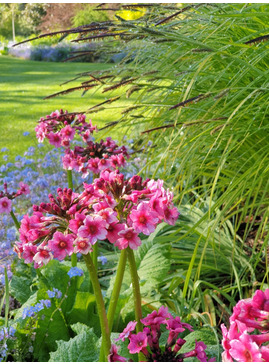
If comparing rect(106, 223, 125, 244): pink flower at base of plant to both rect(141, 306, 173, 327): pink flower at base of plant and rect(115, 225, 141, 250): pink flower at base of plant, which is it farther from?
rect(141, 306, 173, 327): pink flower at base of plant

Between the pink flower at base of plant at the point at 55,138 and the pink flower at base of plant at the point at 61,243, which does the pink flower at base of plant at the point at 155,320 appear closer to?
the pink flower at base of plant at the point at 61,243

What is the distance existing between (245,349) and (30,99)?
647cm

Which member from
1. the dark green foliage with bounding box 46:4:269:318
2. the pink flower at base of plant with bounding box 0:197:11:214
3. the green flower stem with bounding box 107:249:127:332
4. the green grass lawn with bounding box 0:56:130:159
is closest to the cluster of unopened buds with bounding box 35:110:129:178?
the dark green foliage with bounding box 46:4:269:318

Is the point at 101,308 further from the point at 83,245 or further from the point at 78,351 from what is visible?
the point at 78,351

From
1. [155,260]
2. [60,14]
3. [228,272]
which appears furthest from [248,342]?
[60,14]

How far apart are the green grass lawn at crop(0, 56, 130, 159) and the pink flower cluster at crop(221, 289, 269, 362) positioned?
260 centimetres

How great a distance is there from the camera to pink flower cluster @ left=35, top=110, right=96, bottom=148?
1802 mm

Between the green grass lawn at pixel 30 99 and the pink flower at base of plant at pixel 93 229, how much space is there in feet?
7.94

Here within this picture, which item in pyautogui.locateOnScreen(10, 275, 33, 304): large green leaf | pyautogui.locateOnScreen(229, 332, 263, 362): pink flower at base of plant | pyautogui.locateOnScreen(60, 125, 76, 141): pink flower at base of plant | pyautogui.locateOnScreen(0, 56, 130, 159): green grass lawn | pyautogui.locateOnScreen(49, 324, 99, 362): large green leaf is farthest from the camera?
pyautogui.locateOnScreen(0, 56, 130, 159): green grass lawn

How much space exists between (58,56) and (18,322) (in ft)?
35.1

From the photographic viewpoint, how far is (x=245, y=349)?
Answer: 0.67m

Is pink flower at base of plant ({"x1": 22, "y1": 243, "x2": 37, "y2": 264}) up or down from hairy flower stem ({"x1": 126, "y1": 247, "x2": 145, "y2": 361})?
up

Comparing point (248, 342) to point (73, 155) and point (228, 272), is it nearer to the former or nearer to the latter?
point (73, 155)

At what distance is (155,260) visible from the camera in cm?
178
